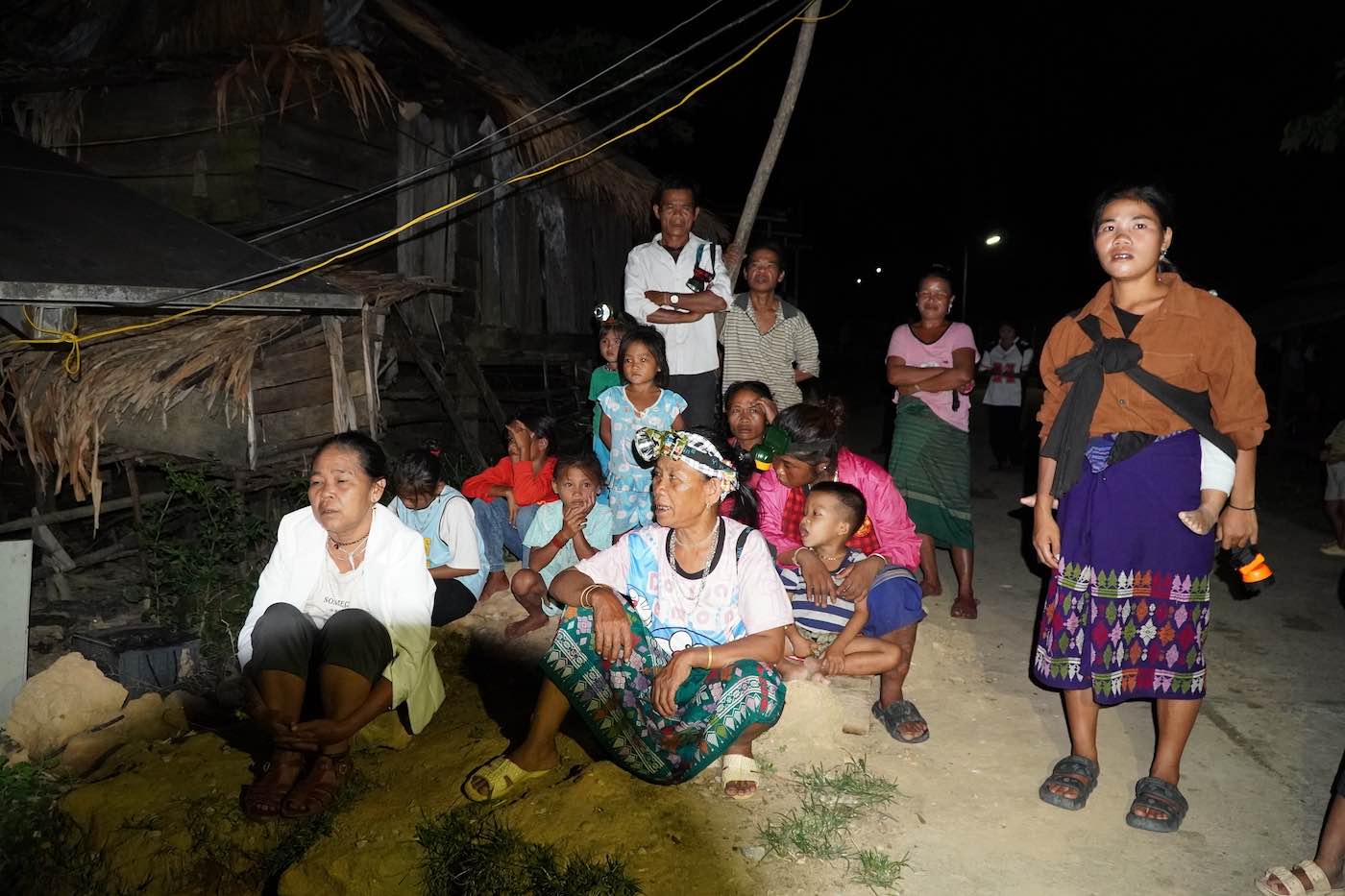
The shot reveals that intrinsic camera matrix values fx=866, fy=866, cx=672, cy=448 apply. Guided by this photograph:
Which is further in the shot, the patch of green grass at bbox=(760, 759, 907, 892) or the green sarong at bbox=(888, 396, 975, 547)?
the green sarong at bbox=(888, 396, 975, 547)

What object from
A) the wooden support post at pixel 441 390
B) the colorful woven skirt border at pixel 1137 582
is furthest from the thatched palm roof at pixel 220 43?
the colorful woven skirt border at pixel 1137 582

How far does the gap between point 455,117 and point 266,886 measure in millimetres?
7502

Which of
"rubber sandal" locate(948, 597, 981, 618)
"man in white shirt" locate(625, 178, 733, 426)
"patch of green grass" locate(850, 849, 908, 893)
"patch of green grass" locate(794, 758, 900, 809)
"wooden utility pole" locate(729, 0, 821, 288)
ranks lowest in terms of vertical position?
"patch of green grass" locate(850, 849, 908, 893)

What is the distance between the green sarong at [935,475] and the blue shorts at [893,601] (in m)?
1.32

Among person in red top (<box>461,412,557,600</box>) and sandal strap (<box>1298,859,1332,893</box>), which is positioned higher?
person in red top (<box>461,412,557,600</box>)

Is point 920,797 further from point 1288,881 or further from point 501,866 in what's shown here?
point 501,866

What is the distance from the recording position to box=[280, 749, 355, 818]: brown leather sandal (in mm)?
3023

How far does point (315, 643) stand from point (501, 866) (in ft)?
3.67

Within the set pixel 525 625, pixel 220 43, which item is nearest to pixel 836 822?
pixel 525 625

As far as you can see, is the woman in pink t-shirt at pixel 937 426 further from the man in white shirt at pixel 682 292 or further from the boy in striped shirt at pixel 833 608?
the boy in striped shirt at pixel 833 608

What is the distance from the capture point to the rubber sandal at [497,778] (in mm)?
2982

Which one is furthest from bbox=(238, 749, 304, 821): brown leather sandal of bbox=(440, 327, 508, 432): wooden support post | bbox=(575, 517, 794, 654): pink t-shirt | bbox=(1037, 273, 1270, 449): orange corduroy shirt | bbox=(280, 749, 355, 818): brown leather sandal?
bbox=(440, 327, 508, 432): wooden support post

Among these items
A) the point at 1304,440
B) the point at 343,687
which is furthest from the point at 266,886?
the point at 1304,440

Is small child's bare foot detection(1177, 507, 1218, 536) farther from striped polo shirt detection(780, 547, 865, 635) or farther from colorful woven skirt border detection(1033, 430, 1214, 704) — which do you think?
striped polo shirt detection(780, 547, 865, 635)
